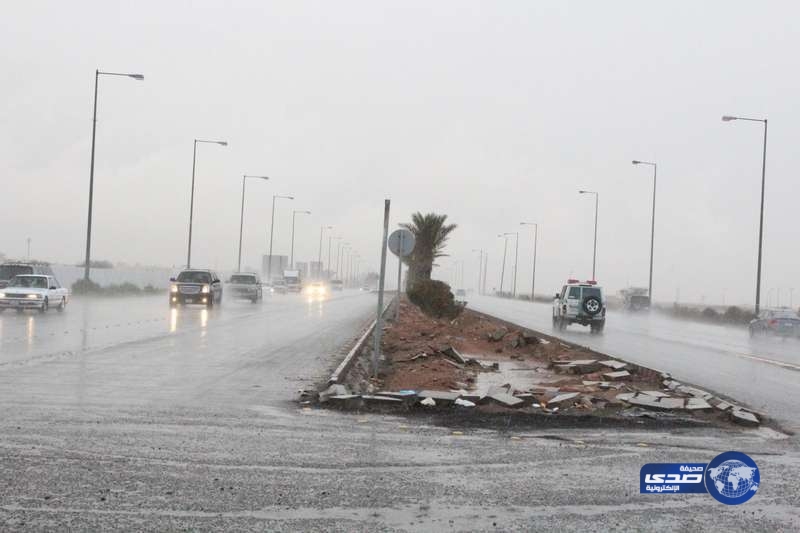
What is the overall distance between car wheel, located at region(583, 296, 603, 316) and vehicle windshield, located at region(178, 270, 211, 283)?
67.8ft

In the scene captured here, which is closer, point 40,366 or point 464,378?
point 40,366

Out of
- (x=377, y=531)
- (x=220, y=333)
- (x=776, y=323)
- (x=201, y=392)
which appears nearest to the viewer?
(x=377, y=531)

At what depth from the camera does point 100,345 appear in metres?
19.8

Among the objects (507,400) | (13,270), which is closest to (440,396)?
(507,400)

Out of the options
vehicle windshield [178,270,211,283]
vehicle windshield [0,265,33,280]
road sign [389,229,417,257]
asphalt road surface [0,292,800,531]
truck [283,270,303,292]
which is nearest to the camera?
asphalt road surface [0,292,800,531]

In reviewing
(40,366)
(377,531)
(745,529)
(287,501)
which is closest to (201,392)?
(40,366)

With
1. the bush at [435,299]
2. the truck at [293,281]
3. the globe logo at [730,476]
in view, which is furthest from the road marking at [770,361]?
the truck at [293,281]

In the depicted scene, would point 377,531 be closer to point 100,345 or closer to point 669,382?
point 669,382

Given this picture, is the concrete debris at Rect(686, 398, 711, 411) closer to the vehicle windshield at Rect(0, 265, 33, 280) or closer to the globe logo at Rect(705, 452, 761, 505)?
the globe logo at Rect(705, 452, 761, 505)

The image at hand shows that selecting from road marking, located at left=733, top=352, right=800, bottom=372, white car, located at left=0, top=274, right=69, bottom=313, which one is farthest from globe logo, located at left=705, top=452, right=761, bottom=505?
white car, located at left=0, top=274, right=69, bottom=313

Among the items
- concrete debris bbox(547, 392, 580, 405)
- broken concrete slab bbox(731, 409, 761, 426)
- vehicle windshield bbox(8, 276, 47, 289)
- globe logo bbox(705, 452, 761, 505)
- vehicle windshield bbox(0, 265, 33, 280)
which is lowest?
concrete debris bbox(547, 392, 580, 405)

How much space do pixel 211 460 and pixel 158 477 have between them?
81 cm

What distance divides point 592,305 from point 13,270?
2836 centimetres

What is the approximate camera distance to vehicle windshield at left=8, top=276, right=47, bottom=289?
36500 mm
